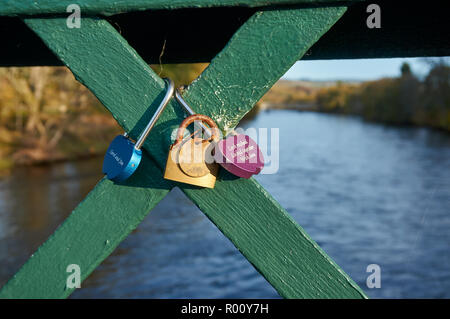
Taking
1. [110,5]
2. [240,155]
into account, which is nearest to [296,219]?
[240,155]

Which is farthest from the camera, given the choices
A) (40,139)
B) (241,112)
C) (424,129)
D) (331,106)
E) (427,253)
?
(331,106)

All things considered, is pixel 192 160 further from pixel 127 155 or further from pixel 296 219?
pixel 296 219

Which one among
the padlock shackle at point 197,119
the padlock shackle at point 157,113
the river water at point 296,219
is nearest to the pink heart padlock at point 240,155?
the padlock shackle at point 197,119

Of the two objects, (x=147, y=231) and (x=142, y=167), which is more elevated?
(x=147, y=231)

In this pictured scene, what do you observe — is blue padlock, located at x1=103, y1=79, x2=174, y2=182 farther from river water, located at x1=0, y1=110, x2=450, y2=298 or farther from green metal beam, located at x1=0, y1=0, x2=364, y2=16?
river water, located at x1=0, y1=110, x2=450, y2=298

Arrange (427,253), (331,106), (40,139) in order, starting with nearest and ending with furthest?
1. (427,253)
2. (40,139)
3. (331,106)

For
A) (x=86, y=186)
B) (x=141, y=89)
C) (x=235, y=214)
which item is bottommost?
(x=235, y=214)

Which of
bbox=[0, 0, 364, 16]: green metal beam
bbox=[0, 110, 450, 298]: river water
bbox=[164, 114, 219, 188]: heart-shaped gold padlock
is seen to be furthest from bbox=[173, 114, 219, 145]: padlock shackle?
bbox=[0, 110, 450, 298]: river water

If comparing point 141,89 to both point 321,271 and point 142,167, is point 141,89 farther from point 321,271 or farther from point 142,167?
point 321,271

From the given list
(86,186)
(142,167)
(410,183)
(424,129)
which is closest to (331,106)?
(424,129)
